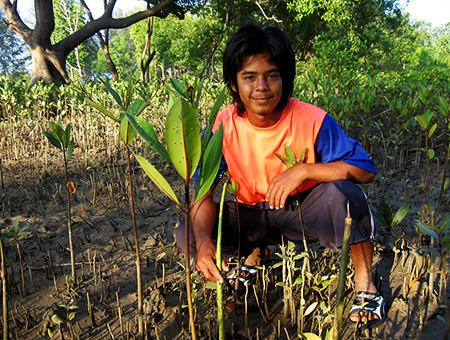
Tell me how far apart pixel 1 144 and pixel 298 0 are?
9.96m

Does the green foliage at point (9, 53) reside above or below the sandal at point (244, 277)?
above

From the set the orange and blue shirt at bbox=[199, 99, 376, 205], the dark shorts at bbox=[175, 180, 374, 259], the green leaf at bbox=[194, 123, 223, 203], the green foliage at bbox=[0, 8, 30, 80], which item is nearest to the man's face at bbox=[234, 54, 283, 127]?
the orange and blue shirt at bbox=[199, 99, 376, 205]

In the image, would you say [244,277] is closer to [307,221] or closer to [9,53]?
[307,221]

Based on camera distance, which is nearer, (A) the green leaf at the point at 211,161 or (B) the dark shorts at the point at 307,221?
(A) the green leaf at the point at 211,161

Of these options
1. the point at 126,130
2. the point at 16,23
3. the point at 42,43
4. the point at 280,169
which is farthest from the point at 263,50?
the point at 16,23

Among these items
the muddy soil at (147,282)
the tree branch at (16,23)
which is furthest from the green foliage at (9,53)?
the muddy soil at (147,282)

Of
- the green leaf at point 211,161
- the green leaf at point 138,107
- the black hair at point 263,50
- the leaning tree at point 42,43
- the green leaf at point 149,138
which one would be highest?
the leaning tree at point 42,43

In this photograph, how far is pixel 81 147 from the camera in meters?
4.44

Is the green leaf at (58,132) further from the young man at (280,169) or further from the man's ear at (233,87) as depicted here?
the man's ear at (233,87)

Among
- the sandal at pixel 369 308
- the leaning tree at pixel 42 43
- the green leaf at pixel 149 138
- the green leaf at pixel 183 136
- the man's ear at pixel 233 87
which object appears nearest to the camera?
the green leaf at pixel 183 136

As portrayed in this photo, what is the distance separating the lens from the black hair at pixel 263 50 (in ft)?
5.39

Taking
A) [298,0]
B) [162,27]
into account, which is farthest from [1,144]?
[162,27]

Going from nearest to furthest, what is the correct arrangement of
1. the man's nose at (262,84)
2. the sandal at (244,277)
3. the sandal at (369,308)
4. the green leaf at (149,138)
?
1. the green leaf at (149,138)
2. the sandal at (369,308)
3. the man's nose at (262,84)
4. the sandal at (244,277)

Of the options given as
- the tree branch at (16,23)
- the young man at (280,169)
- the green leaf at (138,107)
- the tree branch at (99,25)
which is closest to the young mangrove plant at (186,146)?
the green leaf at (138,107)
